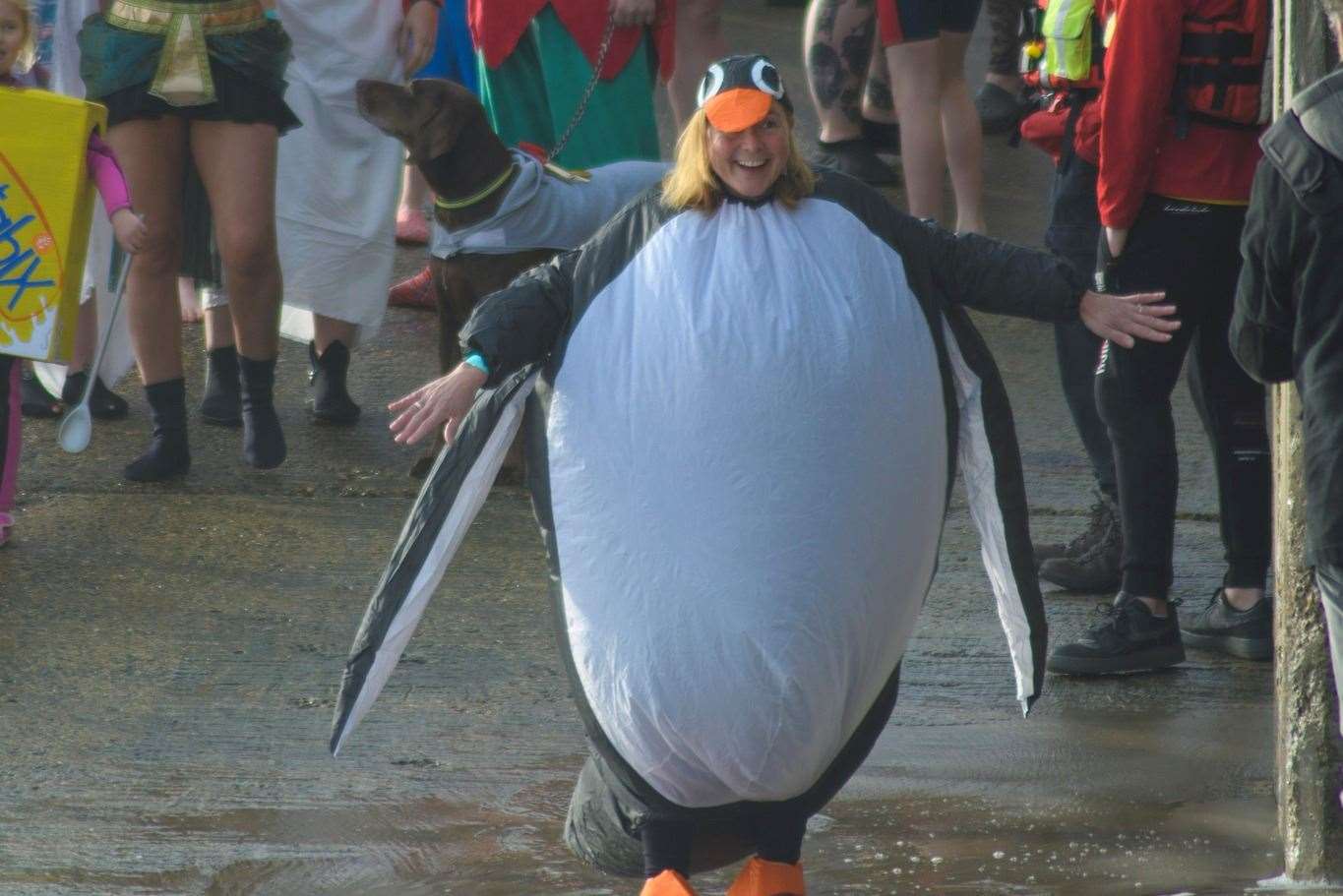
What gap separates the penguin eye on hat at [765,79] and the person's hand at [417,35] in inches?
119

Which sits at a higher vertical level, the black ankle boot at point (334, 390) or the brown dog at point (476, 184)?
the brown dog at point (476, 184)

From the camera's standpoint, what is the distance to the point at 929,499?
3.46 m

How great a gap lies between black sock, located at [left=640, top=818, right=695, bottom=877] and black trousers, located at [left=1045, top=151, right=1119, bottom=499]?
→ 6.57 feet

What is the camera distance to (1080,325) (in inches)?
198

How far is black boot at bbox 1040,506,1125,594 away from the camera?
525cm

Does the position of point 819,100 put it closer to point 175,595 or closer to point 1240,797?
point 175,595

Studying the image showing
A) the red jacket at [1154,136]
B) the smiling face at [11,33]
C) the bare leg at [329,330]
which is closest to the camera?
the red jacket at [1154,136]

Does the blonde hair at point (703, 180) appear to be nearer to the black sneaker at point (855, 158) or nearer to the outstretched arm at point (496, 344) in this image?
the outstretched arm at point (496, 344)

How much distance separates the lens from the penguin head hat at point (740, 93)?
137 inches

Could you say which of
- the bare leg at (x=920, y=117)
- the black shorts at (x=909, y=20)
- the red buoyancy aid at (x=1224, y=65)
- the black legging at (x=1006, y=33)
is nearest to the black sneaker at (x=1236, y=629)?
the red buoyancy aid at (x=1224, y=65)

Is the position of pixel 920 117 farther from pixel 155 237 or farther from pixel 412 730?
pixel 412 730

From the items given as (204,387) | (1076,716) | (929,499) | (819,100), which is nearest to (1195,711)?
(1076,716)

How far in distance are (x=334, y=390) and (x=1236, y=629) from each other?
9.88 feet

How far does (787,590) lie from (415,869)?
1109 mm
